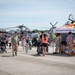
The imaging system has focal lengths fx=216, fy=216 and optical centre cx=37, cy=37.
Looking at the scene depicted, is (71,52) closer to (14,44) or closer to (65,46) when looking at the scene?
(65,46)

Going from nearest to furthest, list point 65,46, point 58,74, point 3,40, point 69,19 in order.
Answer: point 58,74, point 65,46, point 3,40, point 69,19

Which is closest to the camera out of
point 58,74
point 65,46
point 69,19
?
point 58,74

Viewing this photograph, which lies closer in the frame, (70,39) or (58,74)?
(58,74)

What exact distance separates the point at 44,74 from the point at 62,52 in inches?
345

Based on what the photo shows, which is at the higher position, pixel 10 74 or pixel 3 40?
pixel 3 40

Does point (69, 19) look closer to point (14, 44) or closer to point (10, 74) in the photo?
point (14, 44)

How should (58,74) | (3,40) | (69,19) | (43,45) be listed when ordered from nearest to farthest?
(58,74)
(43,45)
(3,40)
(69,19)

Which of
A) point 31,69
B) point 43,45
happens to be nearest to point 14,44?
point 43,45

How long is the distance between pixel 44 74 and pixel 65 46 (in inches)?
337

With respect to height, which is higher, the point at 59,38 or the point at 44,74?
the point at 59,38

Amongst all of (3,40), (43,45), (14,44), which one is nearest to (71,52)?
(43,45)

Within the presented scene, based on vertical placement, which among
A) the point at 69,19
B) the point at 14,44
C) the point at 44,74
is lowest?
the point at 44,74

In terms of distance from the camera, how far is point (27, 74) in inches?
372

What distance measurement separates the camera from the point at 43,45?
16297mm
